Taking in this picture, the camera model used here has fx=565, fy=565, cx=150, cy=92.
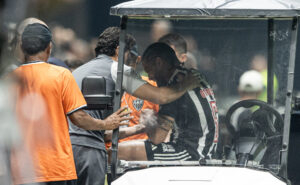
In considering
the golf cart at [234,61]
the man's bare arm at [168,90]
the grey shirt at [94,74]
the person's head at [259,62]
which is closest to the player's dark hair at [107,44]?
the grey shirt at [94,74]

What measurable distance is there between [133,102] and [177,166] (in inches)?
20.6

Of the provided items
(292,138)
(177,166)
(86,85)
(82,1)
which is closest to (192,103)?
(177,166)

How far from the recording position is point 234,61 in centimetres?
367

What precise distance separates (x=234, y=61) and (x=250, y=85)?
205 mm

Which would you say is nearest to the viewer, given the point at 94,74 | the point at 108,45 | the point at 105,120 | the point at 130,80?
the point at 105,120

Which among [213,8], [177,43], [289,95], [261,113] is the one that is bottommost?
[261,113]

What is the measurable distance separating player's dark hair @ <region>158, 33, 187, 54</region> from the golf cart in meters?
0.04

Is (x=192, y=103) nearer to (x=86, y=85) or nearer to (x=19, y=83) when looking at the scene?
(x=86, y=85)

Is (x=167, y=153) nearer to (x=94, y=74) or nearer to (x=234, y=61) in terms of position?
(x=234, y=61)

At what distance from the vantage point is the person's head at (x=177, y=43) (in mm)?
3600

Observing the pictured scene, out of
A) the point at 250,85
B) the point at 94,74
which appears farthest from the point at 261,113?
the point at 94,74

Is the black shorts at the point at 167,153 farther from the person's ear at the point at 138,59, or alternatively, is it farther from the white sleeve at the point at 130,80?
the person's ear at the point at 138,59

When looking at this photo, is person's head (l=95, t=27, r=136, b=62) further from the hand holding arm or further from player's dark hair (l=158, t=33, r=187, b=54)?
the hand holding arm

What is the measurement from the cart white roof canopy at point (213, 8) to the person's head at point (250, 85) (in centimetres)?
39
